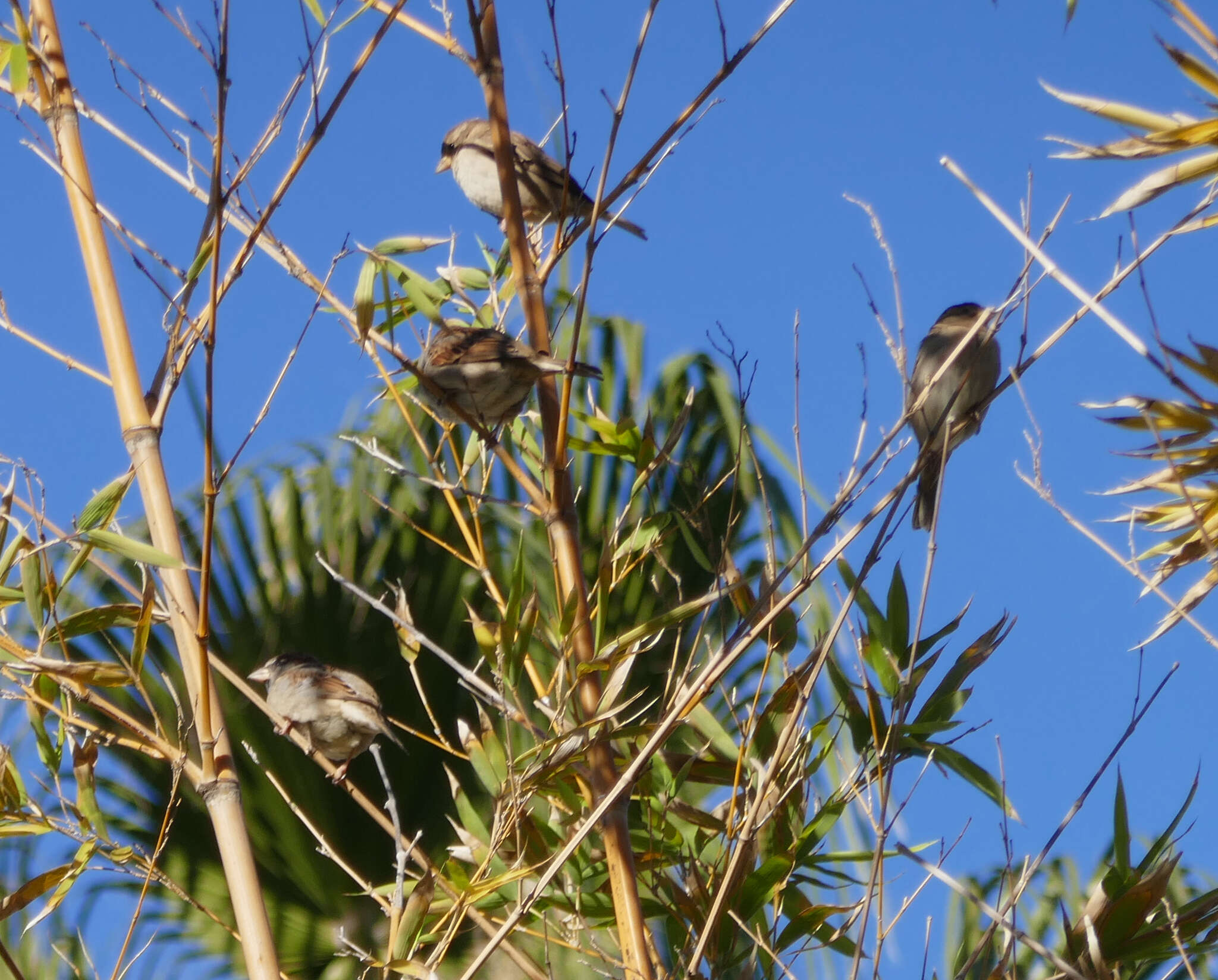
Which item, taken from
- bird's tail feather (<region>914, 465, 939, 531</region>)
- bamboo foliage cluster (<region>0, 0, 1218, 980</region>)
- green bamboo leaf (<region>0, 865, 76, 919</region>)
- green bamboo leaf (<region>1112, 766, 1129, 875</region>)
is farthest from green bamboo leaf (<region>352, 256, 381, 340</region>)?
bird's tail feather (<region>914, 465, 939, 531</region>)

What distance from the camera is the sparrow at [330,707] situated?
4.14 m

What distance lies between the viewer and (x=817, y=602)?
13.6 ft

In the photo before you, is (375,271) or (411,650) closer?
(375,271)

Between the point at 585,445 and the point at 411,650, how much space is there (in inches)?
21.4

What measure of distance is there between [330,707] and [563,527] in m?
2.12

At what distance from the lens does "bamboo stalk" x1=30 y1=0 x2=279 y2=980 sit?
5.49 ft

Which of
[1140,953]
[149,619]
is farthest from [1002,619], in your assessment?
[149,619]

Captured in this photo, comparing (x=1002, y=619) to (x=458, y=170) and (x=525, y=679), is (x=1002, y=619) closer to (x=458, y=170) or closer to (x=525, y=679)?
(x=525, y=679)

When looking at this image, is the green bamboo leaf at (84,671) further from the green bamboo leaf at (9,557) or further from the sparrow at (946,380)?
the sparrow at (946,380)

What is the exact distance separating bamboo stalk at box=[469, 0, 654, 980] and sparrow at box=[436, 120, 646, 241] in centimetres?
161

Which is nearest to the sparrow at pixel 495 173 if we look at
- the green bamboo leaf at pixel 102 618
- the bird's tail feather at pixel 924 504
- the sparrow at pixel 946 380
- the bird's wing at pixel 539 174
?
the bird's wing at pixel 539 174

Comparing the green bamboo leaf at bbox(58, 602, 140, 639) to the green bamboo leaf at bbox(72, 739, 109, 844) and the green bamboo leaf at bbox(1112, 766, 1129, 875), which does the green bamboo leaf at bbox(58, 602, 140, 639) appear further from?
the green bamboo leaf at bbox(1112, 766, 1129, 875)

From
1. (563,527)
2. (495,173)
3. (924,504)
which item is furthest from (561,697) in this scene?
(495,173)

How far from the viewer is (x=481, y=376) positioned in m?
3.66
